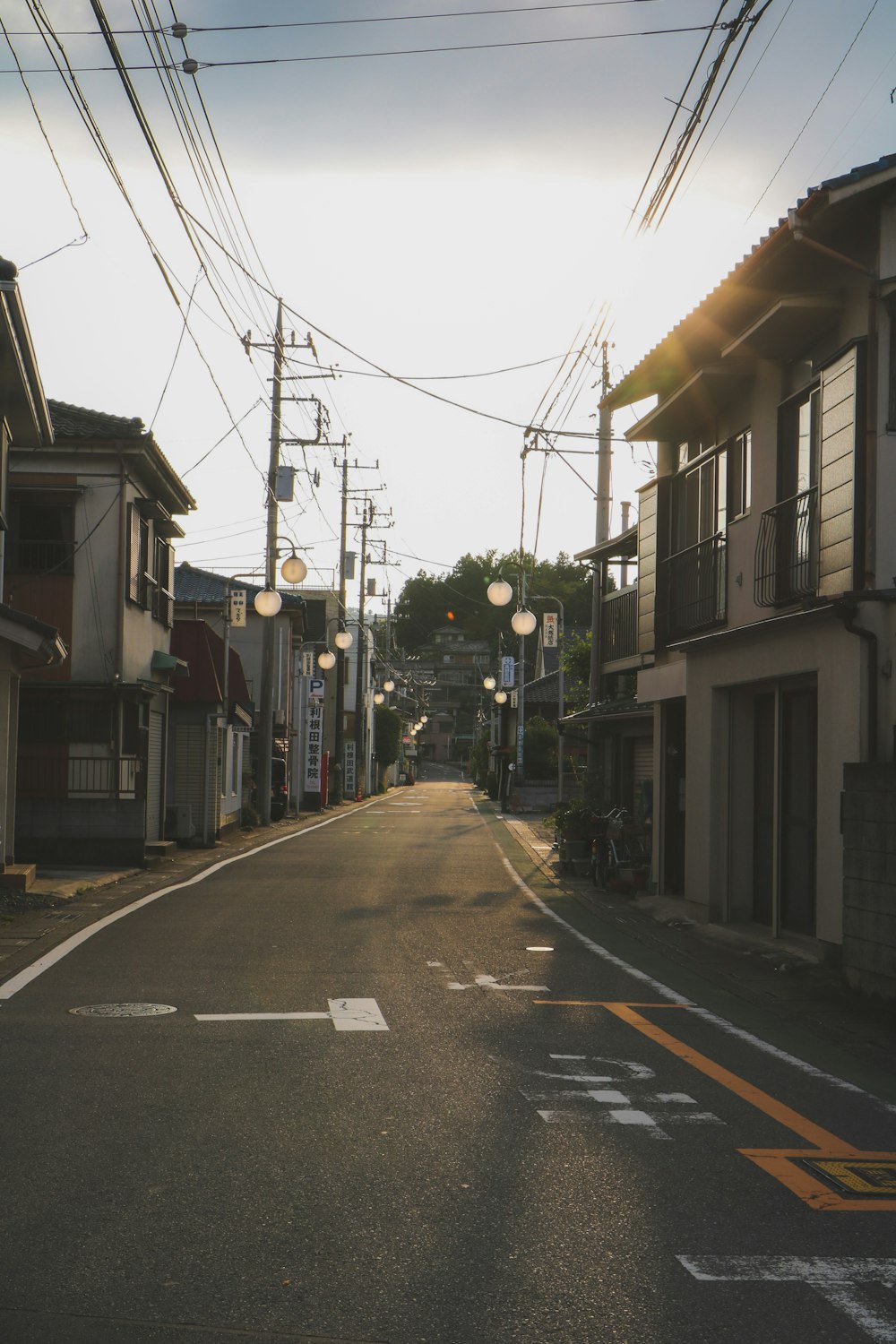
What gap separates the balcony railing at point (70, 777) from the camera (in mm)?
21875

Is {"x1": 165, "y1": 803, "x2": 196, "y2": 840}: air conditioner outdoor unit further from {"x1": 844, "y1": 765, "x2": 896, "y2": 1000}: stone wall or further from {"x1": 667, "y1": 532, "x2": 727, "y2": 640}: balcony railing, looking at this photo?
{"x1": 844, "y1": 765, "x2": 896, "y2": 1000}: stone wall

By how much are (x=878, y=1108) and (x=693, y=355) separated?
11.3 metres

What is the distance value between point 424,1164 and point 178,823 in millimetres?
22121

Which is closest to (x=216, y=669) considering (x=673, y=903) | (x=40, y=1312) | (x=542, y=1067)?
(x=673, y=903)

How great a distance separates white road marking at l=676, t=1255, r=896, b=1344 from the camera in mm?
4180

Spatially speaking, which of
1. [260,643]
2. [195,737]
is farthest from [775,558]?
[260,643]

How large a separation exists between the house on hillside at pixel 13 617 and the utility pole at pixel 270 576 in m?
13.0

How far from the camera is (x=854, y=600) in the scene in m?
11.1

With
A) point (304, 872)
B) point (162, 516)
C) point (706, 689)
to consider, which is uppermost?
point (162, 516)

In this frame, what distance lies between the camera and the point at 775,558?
13820 millimetres

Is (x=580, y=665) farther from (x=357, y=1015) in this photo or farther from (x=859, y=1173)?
(x=859, y=1173)

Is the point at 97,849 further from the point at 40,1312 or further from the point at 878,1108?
the point at 40,1312

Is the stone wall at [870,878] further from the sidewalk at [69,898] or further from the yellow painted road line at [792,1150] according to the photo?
the sidewalk at [69,898]

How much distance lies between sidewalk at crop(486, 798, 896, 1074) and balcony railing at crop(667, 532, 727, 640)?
3.83m
